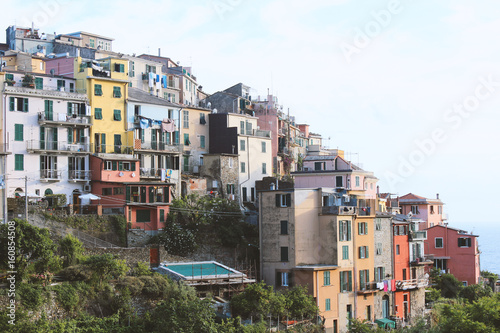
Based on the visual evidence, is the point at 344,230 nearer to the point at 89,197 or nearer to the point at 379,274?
the point at 379,274

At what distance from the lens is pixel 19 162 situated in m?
53.8

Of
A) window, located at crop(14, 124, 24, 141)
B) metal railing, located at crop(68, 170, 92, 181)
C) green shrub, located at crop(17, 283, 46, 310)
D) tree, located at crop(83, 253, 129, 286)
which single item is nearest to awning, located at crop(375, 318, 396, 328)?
tree, located at crop(83, 253, 129, 286)

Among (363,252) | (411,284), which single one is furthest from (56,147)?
(411,284)

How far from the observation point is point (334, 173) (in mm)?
65688

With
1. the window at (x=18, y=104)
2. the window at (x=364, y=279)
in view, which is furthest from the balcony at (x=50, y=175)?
the window at (x=364, y=279)

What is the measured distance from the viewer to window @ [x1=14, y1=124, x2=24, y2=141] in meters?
54.1

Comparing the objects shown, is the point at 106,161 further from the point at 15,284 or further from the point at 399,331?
the point at 399,331

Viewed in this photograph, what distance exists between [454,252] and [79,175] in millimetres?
42802

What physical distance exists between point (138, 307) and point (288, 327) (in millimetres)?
10969

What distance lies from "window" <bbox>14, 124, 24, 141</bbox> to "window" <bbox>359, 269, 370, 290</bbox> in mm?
29438

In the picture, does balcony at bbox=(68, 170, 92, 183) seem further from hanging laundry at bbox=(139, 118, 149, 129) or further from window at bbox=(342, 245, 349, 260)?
window at bbox=(342, 245, 349, 260)

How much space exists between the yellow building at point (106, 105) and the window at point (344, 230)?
63.2ft

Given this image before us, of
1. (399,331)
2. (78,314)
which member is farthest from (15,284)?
(399,331)

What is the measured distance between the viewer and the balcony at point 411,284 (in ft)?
207
